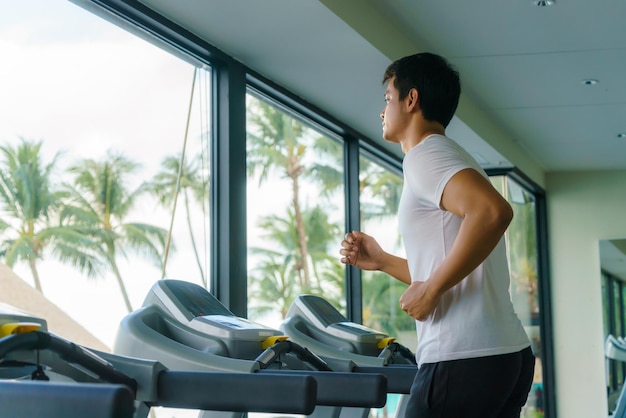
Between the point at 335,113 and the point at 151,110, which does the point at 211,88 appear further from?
the point at 335,113

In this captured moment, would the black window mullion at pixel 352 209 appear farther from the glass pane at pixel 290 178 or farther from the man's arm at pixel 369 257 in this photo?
the man's arm at pixel 369 257

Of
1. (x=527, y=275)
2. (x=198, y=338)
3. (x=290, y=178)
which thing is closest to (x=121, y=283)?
(x=198, y=338)

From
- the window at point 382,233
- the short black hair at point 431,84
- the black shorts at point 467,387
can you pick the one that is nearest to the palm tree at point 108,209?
the short black hair at point 431,84

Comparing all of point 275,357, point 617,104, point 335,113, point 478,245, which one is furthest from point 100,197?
point 617,104

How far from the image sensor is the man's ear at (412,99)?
1795 millimetres

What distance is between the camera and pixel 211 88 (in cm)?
348

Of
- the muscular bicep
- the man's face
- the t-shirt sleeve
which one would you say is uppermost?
the man's face

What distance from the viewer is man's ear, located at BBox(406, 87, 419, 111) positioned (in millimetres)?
1795

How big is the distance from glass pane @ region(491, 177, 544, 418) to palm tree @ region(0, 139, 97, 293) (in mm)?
4944

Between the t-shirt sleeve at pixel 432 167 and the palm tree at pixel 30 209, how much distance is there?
46.2 inches

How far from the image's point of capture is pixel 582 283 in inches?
290

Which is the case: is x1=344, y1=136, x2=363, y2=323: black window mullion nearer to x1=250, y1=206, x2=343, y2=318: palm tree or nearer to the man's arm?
x1=250, y1=206, x2=343, y2=318: palm tree

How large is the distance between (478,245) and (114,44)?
→ 66.8 inches

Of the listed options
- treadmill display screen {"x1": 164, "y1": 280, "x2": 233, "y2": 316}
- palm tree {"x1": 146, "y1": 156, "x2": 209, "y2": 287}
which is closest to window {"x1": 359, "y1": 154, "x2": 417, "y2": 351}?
palm tree {"x1": 146, "y1": 156, "x2": 209, "y2": 287}
